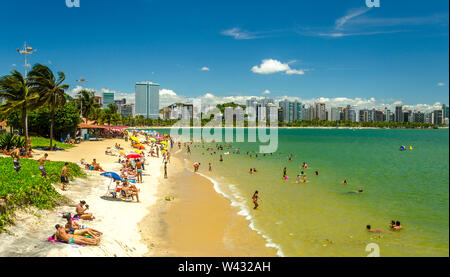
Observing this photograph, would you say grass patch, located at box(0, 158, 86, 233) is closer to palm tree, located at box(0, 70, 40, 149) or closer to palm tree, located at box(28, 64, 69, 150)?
palm tree, located at box(0, 70, 40, 149)

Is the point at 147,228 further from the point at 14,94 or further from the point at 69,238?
the point at 14,94

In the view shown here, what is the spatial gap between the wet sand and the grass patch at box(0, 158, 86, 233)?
4.30 m

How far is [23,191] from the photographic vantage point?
1128cm

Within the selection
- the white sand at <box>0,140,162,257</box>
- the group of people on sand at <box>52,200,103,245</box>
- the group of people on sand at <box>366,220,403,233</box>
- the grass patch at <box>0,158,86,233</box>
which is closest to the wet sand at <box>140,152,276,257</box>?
the white sand at <box>0,140,162,257</box>

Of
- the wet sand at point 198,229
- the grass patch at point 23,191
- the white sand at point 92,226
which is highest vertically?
the grass patch at point 23,191

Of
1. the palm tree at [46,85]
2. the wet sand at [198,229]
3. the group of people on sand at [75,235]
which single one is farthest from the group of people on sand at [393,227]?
the palm tree at [46,85]

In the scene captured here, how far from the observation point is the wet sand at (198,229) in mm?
11086

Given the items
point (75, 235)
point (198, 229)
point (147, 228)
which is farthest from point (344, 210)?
point (75, 235)

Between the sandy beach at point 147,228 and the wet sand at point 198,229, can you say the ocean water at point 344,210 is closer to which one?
the wet sand at point 198,229

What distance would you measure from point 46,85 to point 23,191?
23.7m

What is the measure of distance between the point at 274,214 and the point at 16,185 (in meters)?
12.5

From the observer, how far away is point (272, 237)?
12.9 meters

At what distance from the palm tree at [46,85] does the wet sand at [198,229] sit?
61.9 feet
